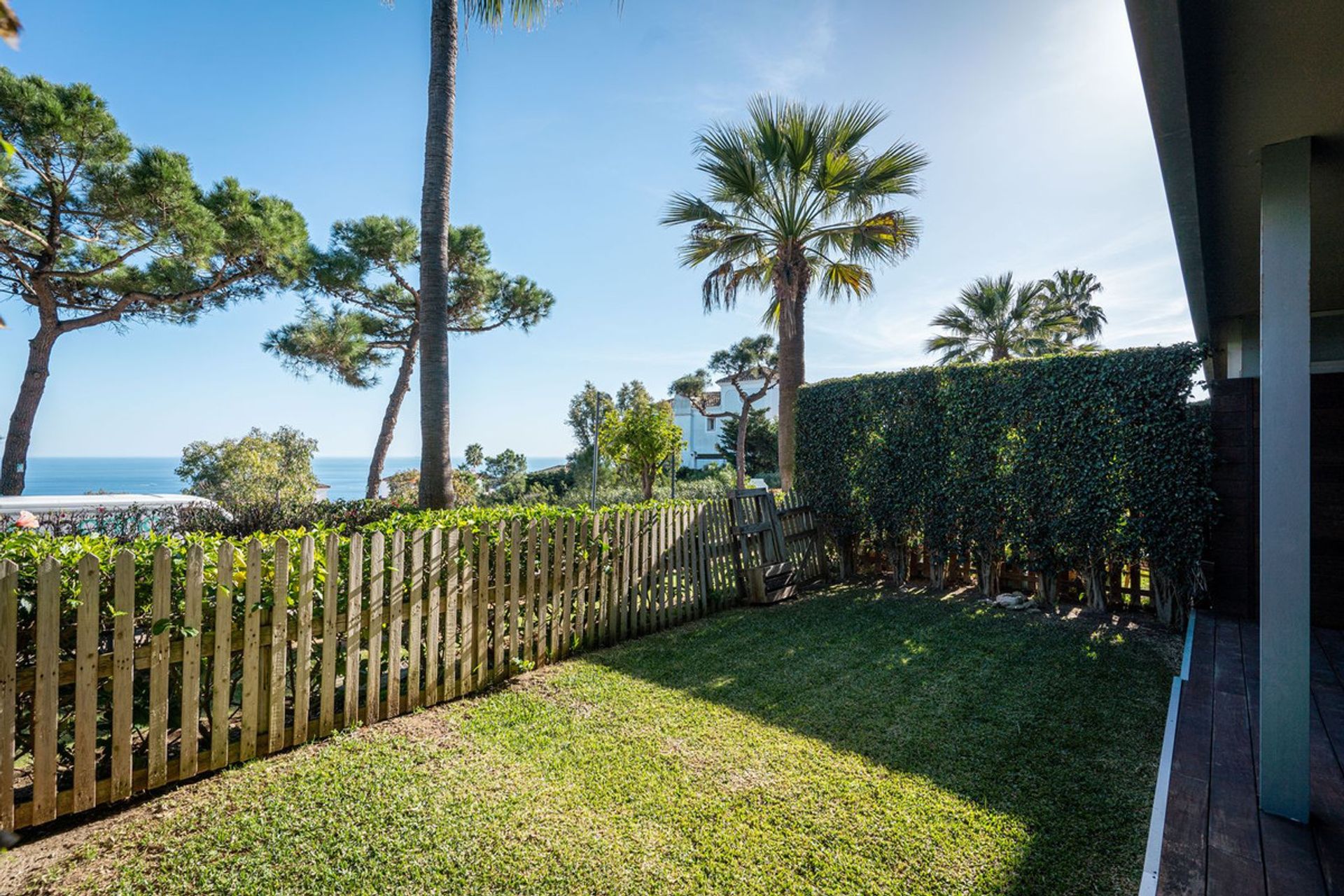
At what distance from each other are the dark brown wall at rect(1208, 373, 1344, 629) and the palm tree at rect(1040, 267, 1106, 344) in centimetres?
1600

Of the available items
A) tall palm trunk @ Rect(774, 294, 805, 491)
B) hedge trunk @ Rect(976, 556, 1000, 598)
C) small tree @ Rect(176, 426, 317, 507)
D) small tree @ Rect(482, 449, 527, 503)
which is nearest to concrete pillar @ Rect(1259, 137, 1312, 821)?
Answer: hedge trunk @ Rect(976, 556, 1000, 598)

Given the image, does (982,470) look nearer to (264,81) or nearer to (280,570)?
(280,570)

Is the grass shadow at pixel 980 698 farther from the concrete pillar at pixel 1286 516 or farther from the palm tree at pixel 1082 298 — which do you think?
the palm tree at pixel 1082 298

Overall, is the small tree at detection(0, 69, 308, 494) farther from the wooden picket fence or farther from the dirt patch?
the dirt patch

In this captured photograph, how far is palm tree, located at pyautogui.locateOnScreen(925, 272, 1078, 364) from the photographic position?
15.3 metres

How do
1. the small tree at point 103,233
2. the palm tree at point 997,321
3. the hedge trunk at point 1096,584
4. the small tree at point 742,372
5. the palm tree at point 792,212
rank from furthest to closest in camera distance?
the small tree at point 742,372
the palm tree at point 997,321
the small tree at point 103,233
the palm tree at point 792,212
the hedge trunk at point 1096,584

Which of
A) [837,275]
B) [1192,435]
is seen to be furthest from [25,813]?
[837,275]

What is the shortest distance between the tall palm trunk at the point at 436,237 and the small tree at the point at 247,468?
1356 cm

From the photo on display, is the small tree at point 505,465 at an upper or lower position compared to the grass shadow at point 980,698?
upper

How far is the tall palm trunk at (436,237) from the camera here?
625 cm

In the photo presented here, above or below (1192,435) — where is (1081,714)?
below

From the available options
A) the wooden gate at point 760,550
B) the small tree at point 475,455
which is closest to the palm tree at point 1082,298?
the wooden gate at point 760,550

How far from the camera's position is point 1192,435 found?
512 cm

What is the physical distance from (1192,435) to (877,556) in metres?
3.67
